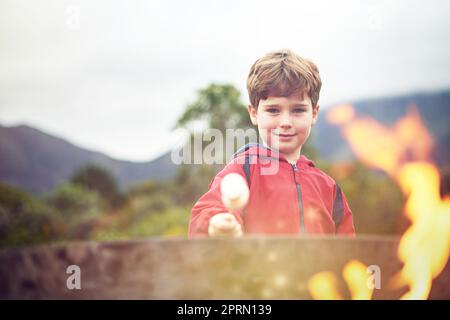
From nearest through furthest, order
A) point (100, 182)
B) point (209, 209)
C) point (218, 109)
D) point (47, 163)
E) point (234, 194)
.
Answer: point (234, 194)
point (209, 209)
point (218, 109)
point (47, 163)
point (100, 182)

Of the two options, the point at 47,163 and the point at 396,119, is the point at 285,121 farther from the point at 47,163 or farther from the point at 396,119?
the point at 47,163

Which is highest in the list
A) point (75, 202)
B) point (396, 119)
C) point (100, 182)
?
point (396, 119)

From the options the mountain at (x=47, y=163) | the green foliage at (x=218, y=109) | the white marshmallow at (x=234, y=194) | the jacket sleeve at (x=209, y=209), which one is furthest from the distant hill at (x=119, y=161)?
the white marshmallow at (x=234, y=194)

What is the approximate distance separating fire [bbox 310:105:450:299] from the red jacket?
0.30 m

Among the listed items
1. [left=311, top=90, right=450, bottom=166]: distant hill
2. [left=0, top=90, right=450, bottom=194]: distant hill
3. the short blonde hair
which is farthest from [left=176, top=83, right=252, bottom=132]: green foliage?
the short blonde hair

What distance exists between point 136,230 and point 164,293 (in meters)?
2.08

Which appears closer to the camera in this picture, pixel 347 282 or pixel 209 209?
pixel 209 209

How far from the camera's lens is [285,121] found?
1865 mm

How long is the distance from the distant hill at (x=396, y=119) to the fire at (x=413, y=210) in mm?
50

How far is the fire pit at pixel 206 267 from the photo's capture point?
75.4 inches

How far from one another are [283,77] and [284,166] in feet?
0.99

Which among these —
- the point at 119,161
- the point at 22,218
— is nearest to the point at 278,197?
the point at 119,161
